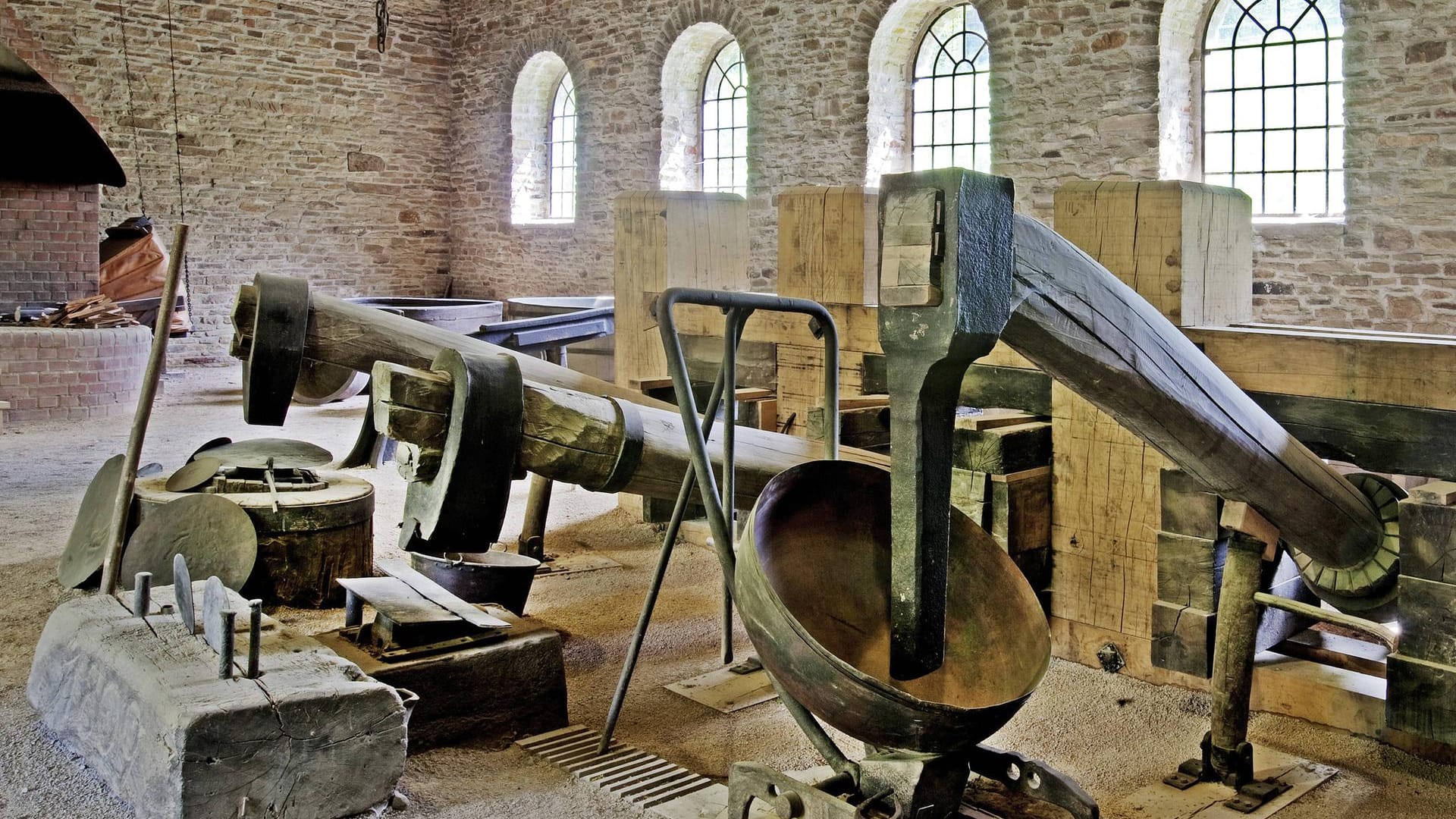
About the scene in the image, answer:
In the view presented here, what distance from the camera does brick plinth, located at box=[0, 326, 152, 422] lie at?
882 cm

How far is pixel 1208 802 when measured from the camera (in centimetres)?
290

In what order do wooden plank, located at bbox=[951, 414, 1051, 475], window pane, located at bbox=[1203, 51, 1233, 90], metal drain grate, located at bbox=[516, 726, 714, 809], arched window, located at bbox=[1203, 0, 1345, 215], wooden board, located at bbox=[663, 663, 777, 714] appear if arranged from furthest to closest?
window pane, located at bbox=[1203, 51, 1233, 90], arched window, located at bbox=[1203, 0, 1345, 215], wooden plank, located at bbox=[951, 414, 1051, 475], wooden board, located at bbox=[663, 663, 777, 714], metal drain grate, located at bbox=[516, 726, 714, 809]

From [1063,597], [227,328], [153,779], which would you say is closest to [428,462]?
[153,779]

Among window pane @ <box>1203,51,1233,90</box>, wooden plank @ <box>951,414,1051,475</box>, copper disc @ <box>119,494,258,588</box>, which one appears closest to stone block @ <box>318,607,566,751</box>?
copper disc @ <box>119,494,258,588</box>

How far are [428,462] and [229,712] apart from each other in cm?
68

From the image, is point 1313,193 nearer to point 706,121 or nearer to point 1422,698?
point 1422,698

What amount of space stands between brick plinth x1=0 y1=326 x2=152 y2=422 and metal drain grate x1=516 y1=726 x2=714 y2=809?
7350 millimetres

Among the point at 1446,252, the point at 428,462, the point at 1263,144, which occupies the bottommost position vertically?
the point at 428,462

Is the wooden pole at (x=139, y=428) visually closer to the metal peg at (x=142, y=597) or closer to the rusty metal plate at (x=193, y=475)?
the metal peg at (x=142, y=597)

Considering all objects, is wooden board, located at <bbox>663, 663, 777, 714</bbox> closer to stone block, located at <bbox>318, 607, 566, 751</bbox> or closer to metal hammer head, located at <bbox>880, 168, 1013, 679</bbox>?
stone block, located at <bbox>318, 607, 566, 751</bbox>

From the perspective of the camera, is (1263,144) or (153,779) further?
(1263,144)

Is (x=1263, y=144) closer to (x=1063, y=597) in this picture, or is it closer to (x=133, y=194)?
(x=1063, y=597)

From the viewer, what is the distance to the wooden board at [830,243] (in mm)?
4270

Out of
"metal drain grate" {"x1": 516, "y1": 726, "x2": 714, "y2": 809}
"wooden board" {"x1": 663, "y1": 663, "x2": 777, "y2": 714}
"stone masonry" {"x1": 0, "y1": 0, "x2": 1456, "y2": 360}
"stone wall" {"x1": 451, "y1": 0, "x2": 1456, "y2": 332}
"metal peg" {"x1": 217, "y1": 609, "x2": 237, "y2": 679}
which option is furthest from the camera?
"stone masonry" {"x1": 0, "y1": 0, "x2": 1456, "y2": 360}
